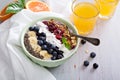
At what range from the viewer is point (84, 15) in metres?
0.90

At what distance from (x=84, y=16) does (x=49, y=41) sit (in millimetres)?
178

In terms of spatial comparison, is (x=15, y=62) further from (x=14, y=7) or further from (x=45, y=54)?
(x=14, y=7)

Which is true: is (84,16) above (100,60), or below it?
above

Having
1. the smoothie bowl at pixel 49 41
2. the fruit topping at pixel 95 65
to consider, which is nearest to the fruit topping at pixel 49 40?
the smoothie bowl at pixel 49 41

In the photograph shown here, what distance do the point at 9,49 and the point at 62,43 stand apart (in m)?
0.17

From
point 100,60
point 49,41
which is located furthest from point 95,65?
point 49,41

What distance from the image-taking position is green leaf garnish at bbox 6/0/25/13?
0.91 metres

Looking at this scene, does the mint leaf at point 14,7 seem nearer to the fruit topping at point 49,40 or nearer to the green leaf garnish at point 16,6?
the green leaf garnish at point 16,6

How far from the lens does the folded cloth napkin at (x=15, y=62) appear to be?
0.78m

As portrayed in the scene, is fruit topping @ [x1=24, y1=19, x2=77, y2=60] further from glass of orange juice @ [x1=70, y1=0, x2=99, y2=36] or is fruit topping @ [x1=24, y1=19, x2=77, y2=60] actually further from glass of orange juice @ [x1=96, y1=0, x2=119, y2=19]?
glass of orange juice @ [x1=96, y1=0, x2=119, y2=19]

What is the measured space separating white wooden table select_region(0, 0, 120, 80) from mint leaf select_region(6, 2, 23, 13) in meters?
0.26

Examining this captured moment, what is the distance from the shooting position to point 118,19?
0.98m

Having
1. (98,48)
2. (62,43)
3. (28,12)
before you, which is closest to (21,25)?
(28,12)

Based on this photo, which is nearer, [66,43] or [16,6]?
[66,43]
